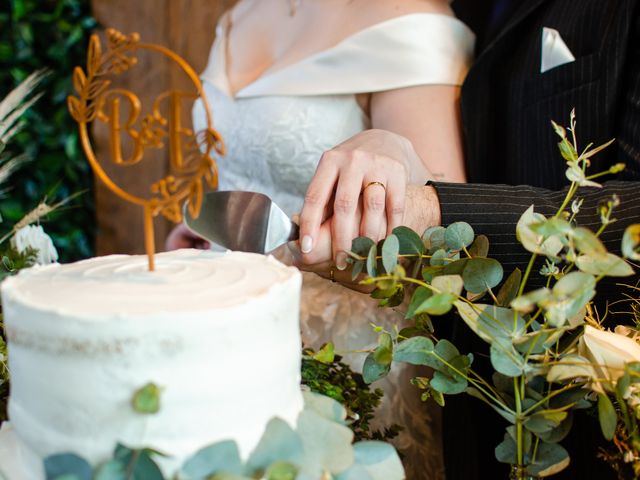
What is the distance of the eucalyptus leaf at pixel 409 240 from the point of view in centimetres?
68

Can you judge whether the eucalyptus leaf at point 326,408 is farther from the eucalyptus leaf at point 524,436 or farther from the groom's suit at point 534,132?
the groom's suit at point 534,132

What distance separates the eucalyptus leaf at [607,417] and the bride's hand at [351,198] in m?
0.29

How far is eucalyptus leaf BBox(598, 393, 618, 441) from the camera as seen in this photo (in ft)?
1.73

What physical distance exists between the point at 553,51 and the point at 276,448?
33.7 inches

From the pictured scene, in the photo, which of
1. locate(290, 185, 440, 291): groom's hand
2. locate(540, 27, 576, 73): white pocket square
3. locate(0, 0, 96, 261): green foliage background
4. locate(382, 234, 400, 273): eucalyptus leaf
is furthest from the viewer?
locate(0, 0, 96, 261): green foliage background

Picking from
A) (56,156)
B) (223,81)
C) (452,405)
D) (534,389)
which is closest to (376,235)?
(534,389)

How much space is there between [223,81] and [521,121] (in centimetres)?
63

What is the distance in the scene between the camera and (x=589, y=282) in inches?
19.4

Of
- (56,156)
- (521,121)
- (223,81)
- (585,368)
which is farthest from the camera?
(56,156)

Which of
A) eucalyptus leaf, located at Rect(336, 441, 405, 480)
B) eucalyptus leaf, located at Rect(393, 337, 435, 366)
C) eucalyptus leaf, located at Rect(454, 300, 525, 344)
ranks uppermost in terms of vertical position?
eucalyptus leaf, located at Rect(454, 300, 525, 344)

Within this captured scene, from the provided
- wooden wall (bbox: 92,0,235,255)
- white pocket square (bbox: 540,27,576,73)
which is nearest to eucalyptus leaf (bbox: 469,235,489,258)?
white pocket square (bbox: 540,27,576,73)

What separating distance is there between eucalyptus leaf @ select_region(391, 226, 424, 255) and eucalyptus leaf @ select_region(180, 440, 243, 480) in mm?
324

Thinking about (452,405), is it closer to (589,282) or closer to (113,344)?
(589,282)

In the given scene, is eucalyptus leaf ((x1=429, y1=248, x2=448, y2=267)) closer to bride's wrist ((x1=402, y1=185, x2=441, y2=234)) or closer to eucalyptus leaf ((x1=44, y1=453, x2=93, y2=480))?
bride's wrist ((x1=402, y1=185, x2=441, y2=234))
